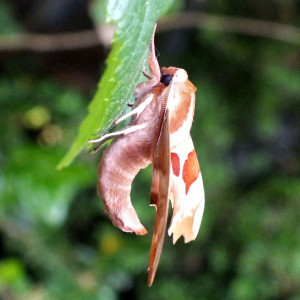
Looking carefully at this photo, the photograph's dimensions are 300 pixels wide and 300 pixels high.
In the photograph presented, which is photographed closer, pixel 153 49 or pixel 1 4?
pixel 153 49

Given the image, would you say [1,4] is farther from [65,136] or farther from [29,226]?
[29,226]

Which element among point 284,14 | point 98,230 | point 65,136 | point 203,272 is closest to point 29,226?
point 65,136

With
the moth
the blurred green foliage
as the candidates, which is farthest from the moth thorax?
the blurred green foliage

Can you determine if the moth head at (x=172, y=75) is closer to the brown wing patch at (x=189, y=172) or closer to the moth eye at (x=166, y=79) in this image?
the moth eye at (x=166, y=79)

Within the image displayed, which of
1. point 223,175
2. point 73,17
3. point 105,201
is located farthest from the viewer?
point 73,17

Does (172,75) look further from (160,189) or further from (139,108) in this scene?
(160,189)

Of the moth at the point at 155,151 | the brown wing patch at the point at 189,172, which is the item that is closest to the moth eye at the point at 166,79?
the moth at the point at 155,151

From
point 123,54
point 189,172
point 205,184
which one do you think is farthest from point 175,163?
point 205,184
